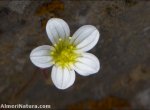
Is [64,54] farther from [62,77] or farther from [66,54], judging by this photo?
[62,77]

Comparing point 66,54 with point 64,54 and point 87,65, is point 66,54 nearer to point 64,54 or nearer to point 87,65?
point 64,54

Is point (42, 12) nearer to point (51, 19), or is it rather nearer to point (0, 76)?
point (51, 19)

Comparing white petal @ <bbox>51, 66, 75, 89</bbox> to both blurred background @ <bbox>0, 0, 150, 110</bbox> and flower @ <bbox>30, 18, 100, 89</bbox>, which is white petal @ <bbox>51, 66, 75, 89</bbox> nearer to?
flower @ <bbox>30, 18, 100, 89</bbox>

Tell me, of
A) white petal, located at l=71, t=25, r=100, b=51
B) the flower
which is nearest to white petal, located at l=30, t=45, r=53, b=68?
the flower

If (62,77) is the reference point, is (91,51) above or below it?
above

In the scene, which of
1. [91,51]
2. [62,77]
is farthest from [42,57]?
[91,51]

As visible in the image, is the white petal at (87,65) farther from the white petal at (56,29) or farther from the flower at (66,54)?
the white petal at (56,29)

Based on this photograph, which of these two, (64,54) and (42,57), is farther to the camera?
(64,54)

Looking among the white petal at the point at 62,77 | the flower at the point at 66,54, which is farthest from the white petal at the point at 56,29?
the white petal at the point at 62,77
